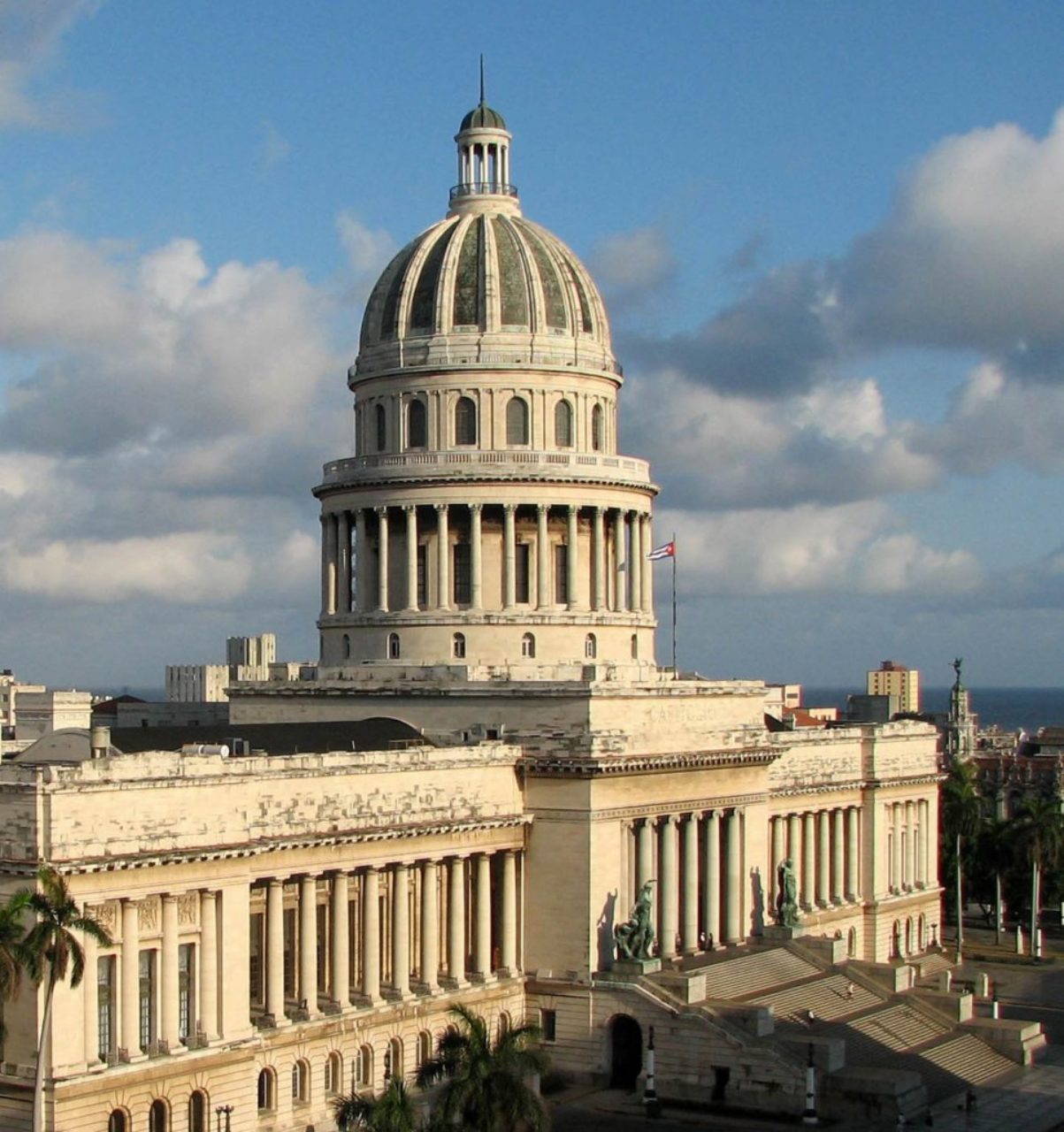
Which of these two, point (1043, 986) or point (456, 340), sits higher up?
point (456, 340)

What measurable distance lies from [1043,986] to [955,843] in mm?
24840

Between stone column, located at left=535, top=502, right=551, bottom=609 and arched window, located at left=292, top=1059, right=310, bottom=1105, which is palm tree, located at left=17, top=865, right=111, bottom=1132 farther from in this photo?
stone column, located at left=535, top=502, right=551, bottom=609

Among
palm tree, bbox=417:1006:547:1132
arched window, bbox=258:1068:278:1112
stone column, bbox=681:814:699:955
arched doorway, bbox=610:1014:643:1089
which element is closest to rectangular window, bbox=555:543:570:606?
stone column, bbox=681:814:699:955

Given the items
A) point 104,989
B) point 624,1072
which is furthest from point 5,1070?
point 624,1072

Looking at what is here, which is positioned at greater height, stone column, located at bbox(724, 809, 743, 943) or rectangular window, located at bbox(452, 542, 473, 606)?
rectangular window, located at bbox(452, 542, 473, 606)

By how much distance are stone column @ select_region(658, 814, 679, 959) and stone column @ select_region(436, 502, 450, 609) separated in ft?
54.5

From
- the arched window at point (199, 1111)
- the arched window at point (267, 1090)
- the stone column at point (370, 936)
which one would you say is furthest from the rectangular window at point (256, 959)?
the arched window at point (199, 1111)

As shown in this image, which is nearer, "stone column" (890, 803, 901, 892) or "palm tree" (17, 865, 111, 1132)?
"palm tree" (17, 865, 111, 1132)

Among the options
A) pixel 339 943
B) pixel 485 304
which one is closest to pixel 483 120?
pixel 485 304

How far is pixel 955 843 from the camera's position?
140125 mm

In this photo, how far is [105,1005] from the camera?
6712 centimetres

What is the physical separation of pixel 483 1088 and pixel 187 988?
1401 centimetres

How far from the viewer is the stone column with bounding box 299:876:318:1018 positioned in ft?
249

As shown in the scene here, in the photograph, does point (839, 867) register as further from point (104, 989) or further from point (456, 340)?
point (104, 989)
